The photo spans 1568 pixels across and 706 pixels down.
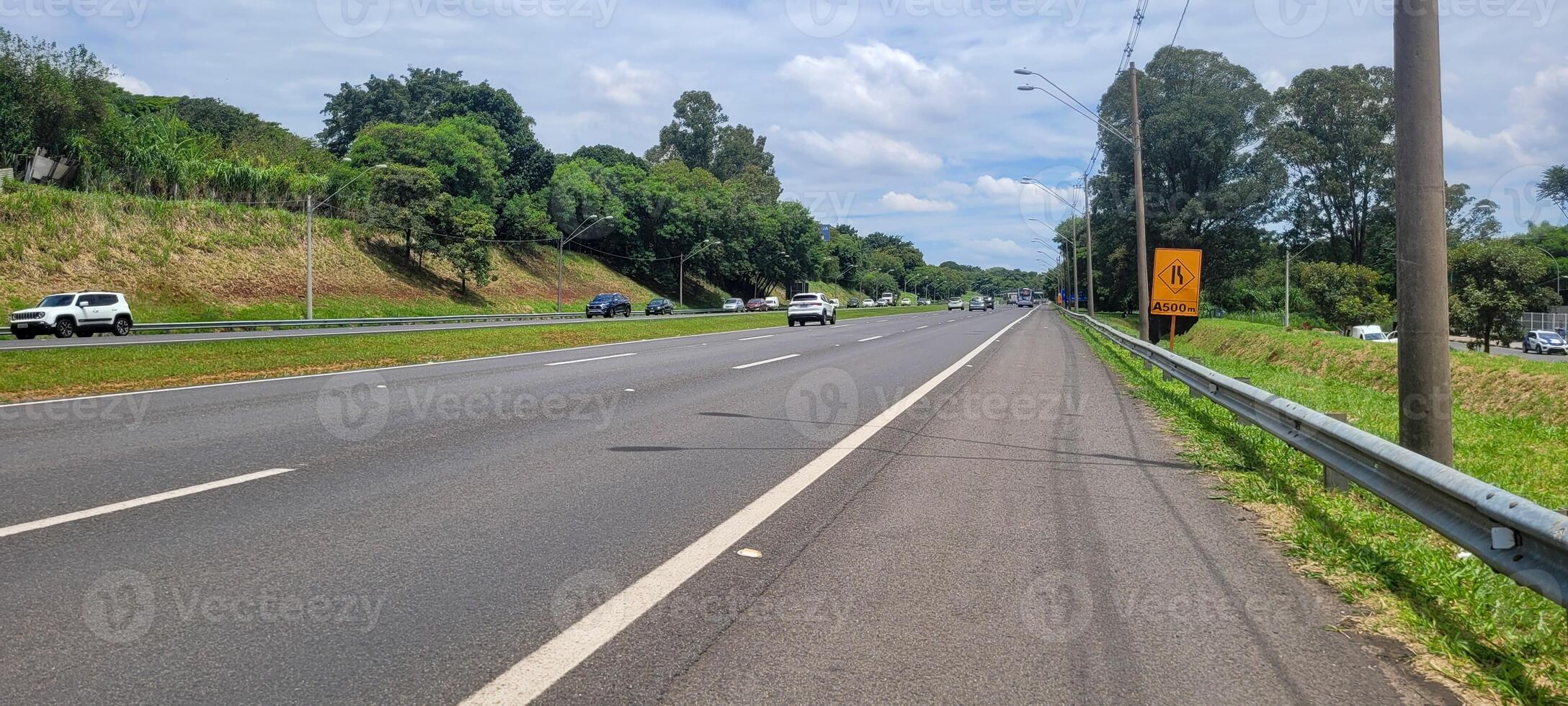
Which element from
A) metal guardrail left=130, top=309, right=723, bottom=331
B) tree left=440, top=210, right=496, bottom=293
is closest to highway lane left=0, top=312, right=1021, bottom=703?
metal guardrail left=130, top=309, right=723, bottom=331

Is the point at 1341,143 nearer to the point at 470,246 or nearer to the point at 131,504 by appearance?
the point at 470,246

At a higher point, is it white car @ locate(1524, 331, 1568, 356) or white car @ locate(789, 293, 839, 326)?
white car @ locate(789, 293, 839, 326)

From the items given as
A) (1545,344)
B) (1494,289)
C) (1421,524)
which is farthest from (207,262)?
(1545,344)

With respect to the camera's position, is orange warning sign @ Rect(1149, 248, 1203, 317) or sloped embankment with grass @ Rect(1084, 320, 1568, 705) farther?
orange warning sign @ Rect(1149, 248, 1203, 317)

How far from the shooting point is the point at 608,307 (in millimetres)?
57469

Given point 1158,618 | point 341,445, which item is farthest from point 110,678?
point 341,445

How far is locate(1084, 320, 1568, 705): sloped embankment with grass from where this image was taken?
12.2ft

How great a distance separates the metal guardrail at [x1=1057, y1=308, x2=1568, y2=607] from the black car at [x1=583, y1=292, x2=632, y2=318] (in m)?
51.0

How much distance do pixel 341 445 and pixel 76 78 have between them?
56.5 m
